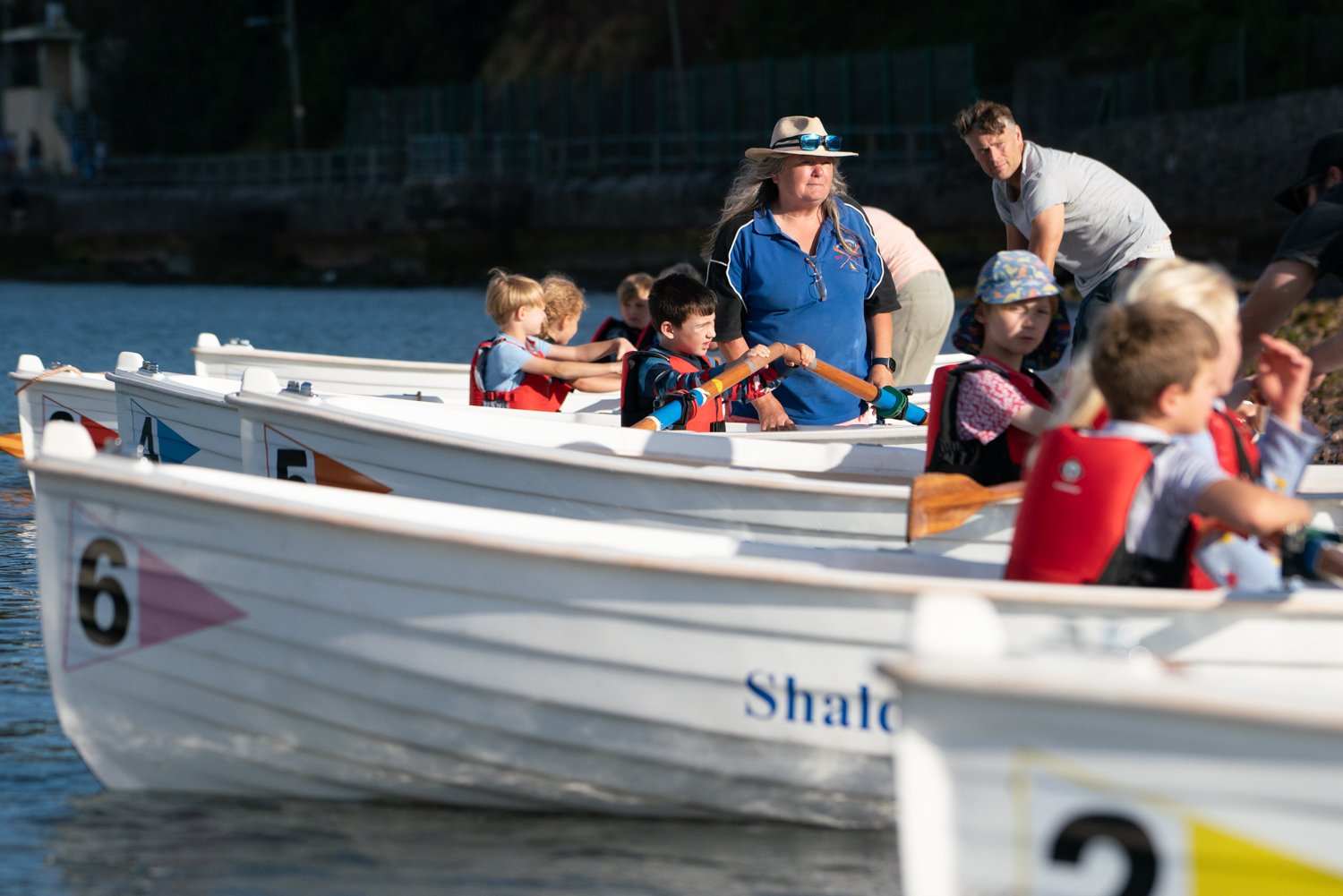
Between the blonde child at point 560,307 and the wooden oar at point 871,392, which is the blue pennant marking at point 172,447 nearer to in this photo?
the blonde child at point 560,307

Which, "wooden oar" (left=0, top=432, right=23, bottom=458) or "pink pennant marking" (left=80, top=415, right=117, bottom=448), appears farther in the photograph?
"wooden oar" (left=0, top=432, right=23, bottom=458)

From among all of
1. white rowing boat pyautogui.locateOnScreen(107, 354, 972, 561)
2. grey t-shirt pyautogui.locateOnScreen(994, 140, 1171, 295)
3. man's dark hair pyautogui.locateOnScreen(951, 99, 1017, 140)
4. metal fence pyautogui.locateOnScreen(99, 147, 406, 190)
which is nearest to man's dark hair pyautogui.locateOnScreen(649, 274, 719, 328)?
white rowing boat pyautogui.locateOnScreen(107, 354, 972, 561)

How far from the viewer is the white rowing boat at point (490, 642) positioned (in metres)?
4.02

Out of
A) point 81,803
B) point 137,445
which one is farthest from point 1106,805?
point 137,445

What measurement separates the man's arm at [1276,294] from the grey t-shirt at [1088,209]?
1.20 meters

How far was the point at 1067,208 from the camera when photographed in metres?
6.59

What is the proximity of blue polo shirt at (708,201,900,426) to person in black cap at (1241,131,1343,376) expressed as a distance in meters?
1.52

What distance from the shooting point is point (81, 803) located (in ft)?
15.9

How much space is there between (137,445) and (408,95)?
1746 inches

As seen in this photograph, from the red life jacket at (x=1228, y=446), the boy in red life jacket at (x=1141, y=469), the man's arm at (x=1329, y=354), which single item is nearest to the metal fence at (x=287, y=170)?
the man's arm at (x=1329, y=354)

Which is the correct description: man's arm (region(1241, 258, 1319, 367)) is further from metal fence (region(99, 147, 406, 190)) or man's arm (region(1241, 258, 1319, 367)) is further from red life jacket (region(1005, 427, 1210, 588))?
metal fence (region(99, 147, 406, 190))

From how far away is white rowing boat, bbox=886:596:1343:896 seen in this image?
2975 millimetres

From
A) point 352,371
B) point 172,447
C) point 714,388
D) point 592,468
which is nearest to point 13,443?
point 352,371

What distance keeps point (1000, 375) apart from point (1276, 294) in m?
1.13
